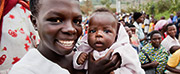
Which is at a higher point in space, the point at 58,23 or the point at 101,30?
the point at 58,23

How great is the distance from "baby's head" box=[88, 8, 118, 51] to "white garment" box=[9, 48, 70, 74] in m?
0.53

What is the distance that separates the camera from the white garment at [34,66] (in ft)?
3.20

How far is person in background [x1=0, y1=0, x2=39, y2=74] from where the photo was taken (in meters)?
1.66

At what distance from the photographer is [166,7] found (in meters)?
24.2

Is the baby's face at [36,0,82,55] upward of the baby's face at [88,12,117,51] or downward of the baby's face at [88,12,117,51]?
upward

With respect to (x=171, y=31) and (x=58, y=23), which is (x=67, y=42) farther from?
(x=171, y=31)

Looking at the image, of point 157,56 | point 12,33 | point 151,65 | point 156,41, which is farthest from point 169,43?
point 12,33

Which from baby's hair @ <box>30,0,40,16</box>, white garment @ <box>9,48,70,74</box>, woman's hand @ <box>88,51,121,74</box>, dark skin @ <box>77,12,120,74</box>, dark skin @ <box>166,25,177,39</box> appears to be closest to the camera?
white garment @ <box>9,48,70,74</box>

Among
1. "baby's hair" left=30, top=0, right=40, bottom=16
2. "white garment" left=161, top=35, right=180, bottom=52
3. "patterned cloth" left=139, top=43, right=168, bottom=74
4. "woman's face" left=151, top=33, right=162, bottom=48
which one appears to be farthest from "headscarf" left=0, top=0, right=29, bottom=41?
"white garment" left=161, top=35, right=180, bottom=52

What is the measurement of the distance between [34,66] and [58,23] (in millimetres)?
303

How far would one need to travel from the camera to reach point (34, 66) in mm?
1012

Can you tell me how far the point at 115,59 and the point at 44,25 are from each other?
2.29 ft

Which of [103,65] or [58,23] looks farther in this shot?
[103,65]

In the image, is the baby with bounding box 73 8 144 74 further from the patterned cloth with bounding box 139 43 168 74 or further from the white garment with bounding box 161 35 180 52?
the white garment with bounding box 161 35 180 52
